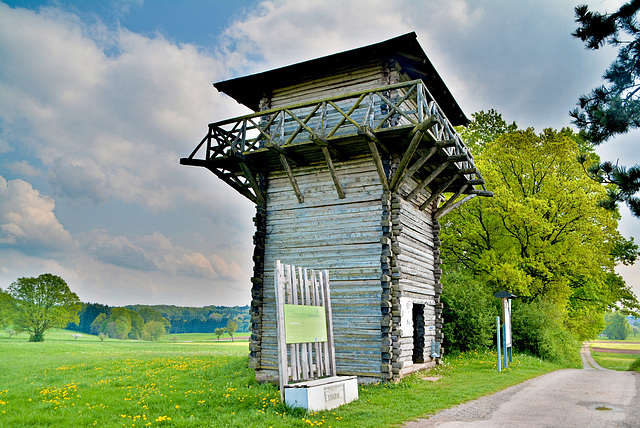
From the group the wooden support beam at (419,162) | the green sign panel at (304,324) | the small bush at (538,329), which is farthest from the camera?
the small bush at (538,329)

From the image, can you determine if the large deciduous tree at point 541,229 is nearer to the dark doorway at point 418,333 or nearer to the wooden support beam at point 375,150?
the dark doorway at point 418,333

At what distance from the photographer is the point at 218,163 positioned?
15.2m

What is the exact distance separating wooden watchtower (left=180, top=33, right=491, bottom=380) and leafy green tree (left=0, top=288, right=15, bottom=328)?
121ft

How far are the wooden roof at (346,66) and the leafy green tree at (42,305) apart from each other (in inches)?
1415

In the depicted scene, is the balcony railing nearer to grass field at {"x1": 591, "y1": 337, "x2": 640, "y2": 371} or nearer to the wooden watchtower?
the wooden watchtower

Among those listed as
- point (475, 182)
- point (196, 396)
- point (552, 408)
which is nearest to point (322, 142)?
point (475, 182)

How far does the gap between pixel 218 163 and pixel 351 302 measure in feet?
21.5

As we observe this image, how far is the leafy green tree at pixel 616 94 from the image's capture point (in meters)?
8.63

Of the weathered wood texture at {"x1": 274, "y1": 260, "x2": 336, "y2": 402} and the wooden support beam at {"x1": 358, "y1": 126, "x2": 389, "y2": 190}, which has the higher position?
the wooden support beam at {"x1": 358, "y1": 126, "x2": 389, "y2": 190}

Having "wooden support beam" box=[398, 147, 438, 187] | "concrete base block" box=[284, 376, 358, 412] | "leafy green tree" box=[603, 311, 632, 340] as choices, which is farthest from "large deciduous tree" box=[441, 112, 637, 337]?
"leafy green tree" box=[603, 311, 632, 340]

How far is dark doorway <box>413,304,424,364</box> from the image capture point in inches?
596

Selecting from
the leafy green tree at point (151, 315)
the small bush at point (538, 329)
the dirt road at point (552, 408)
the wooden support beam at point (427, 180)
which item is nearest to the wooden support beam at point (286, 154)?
the wooden support beam at point (427, 180)

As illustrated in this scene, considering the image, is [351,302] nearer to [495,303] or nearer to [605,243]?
[495,303]

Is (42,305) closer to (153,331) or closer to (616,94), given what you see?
(153,331)
